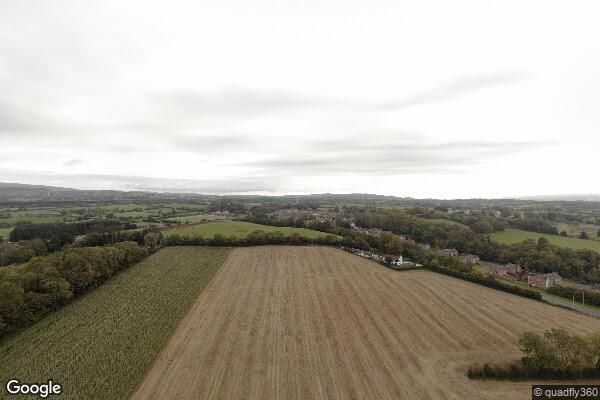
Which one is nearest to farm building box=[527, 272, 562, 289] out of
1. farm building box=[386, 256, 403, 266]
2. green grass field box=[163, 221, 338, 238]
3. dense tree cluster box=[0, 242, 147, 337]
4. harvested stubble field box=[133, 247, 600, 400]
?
harvested stubble field box=[133, 247, 600, 400]

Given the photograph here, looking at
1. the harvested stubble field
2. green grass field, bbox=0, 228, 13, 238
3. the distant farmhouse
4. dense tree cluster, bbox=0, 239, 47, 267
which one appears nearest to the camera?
the harvested stubble field

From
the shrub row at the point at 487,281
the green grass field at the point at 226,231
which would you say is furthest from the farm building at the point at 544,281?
the green grass field at the point at 226,231

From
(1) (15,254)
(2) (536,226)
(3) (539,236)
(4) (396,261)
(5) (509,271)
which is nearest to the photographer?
(1) (15,254)

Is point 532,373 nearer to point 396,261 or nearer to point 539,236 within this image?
point 396,261

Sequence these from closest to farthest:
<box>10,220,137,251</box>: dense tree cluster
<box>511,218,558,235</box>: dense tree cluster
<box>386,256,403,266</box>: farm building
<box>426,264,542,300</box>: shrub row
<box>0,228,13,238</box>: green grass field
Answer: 1. <box>426,264,542,300</box>: shrub row
2. <box>386,256,403,266</box>: farm building
3. <box>10,220,137,251</box>: dense tree cluster
4. <box>0,228,13,238</box>: green grass field
5. <box>511,218,558,235</box>: dense tree cluster

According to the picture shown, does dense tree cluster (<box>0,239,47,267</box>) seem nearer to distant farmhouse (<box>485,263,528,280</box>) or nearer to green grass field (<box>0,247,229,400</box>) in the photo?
green grass field (<box>0,247,229,400</box>)

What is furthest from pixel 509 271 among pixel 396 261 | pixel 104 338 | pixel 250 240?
pixel 104 338
